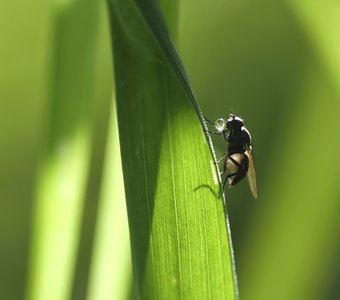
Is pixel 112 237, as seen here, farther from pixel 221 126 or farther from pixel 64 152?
pixel 221 126

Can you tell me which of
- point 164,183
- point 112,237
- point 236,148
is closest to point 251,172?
point 236,148

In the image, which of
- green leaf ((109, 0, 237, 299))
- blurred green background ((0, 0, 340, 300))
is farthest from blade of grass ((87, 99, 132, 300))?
green leaf ((109, 0, 237, 299))

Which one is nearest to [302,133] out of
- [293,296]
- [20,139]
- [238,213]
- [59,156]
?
[293,296]

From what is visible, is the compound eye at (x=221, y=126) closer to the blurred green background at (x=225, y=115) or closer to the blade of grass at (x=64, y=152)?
the blurred green background at (x=225, y=115)

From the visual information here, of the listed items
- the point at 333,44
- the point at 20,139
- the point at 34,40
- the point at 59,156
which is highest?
the point at 34,40

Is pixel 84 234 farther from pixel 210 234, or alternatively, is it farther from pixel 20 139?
pixel 210 234

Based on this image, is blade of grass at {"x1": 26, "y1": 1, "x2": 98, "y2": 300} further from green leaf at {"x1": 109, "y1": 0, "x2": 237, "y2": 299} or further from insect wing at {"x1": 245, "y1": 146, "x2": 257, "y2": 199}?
insect wing at {"x1": 245, "y1": 146, "x2": 257, "y2": 199}
